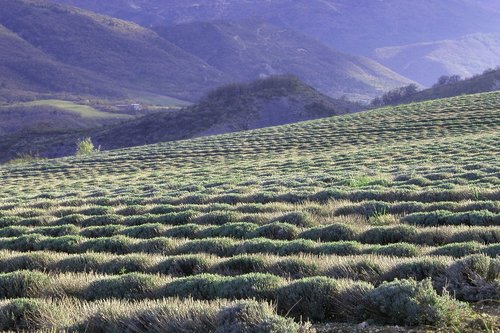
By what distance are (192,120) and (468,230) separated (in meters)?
82.2

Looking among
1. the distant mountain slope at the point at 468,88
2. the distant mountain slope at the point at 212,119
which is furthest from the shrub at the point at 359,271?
the distant mountain slope at the point at 468,88

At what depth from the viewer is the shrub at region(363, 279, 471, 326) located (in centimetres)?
469

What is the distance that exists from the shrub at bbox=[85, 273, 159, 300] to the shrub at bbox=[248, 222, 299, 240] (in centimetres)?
337

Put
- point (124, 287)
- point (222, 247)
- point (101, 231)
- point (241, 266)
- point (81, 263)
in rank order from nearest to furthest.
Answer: point (124, 287), point (241, 266), point (81, 263), point (222, 247), point (101, 231)

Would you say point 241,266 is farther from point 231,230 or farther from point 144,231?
point 144,231

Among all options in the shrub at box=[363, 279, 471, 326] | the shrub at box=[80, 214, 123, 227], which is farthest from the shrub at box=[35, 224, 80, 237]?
the shrub at box=[363, 279, 471, 326]

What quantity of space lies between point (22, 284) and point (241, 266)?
104 inches

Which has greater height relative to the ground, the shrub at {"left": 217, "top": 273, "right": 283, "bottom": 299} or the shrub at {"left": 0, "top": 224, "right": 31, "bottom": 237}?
the shrub at {"left": 217, "top": 273, "right": 283, "bottom": 299}

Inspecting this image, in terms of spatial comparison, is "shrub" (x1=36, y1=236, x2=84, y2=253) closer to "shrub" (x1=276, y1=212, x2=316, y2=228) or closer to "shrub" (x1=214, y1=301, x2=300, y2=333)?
"shrub" (x1=276, y1=212, x2=316, y2=228)

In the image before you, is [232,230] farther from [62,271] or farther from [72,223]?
[72,223]

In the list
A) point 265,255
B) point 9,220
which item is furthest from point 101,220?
point 265,255

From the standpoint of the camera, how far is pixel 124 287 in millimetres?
6617

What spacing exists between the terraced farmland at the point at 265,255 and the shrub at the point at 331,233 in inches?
1.1

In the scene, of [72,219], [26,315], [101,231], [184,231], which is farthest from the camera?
[72,219]
